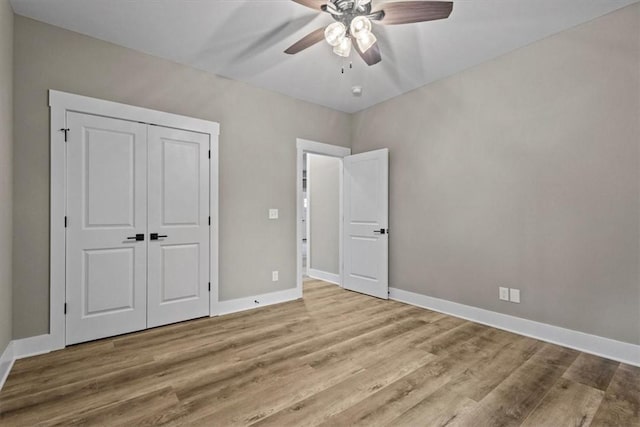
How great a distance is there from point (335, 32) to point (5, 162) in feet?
8.56

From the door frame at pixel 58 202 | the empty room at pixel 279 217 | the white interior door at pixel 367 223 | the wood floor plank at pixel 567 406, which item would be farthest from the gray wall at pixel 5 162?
the white interior door at pixel 367 223

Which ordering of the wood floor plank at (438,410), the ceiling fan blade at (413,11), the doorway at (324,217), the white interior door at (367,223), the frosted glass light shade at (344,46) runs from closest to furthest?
the wood floor plank at (438,410) < the ceiling fan blade at (413,11) < the frosted glass light shade at (344,46) < the white interior door at (367,223) < the doorway at (324,217)

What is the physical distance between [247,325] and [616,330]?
3289mm

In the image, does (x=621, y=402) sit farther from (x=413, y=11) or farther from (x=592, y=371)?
(x=413, y=11)

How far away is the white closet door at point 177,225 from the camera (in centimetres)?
315

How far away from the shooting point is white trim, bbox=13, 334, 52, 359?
8.13ft

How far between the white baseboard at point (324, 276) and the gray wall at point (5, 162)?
12.8 feet

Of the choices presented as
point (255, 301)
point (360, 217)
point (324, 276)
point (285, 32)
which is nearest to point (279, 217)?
point (255, 301)

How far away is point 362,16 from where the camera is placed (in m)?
2.04

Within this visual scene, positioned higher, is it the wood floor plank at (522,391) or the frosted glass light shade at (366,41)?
the frosted glass light shade at (366,41)

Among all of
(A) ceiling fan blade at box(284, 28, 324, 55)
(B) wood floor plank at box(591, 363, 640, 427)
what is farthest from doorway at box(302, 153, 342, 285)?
(B) wood floor plank at box(591, 363, 640, 427)

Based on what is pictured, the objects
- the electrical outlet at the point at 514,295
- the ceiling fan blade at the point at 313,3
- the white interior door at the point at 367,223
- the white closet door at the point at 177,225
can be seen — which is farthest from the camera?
the white interior door at the point at 367,223

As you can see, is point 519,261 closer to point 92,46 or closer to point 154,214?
point 154,214

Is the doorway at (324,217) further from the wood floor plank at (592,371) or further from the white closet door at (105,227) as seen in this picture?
the wood floor plank at (592,371)
